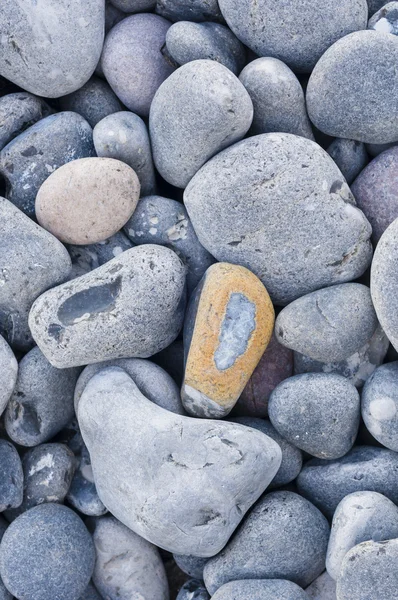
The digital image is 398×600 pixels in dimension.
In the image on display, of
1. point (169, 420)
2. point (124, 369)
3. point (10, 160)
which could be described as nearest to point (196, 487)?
point (169, 420)

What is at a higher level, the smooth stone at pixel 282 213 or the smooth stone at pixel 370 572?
the smooth stone at pixel 282 213

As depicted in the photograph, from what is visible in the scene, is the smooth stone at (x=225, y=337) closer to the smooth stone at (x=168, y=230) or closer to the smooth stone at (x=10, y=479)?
the smooth stone at (x=168, y=230)

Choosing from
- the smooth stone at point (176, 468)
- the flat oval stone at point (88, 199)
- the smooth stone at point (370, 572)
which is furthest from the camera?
the flat oval stone at point (88, 199)

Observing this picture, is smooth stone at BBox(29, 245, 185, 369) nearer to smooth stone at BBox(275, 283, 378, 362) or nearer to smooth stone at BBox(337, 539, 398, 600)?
smooth stone at BBox(275, 283, 378, 362)

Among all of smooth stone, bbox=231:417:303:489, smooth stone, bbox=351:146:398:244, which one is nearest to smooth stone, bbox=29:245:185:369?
smooth stone, bbox=231:417:303:489

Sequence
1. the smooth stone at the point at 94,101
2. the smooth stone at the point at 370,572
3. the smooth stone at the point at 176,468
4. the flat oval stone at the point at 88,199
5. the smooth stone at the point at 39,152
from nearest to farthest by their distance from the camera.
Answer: the smooth stone at the point at 370,572 → the smooth stone at the point at 176,468 → the flat oval stone at the point at 88,199 → the smooth stone at the point at 39,152 → the smooth stone at the point at 94,101

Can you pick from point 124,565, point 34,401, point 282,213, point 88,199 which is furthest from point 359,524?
point 88,199

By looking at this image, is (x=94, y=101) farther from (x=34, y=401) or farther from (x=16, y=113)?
(x=34, y=401)

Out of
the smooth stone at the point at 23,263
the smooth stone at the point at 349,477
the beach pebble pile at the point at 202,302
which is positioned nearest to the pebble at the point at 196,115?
the beach pebble pile at the point at 202,302

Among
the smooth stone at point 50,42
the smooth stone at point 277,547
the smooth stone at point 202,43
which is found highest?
the smooth stone at point 50,42
